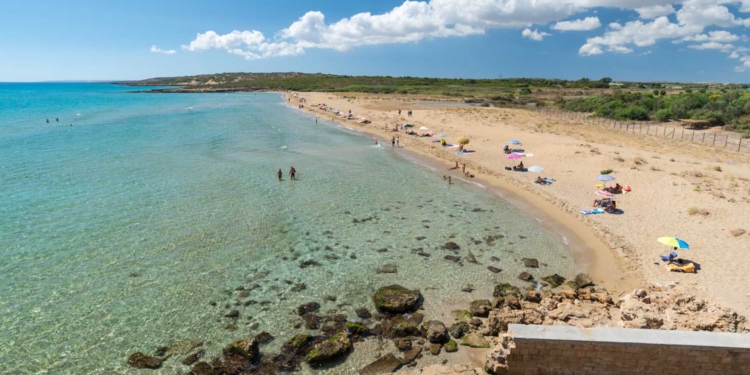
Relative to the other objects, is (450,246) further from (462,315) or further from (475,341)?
(475,341)

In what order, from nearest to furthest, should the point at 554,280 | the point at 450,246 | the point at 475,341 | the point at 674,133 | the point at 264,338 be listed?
the point at 475,341
the point at 264,338
the point at 554,280
the point at 450,246
the point at 674,133

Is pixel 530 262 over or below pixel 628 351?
below

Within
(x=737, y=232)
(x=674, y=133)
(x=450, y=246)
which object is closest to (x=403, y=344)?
(x=450, y=246)

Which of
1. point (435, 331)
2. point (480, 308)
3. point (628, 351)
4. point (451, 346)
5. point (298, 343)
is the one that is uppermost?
point (628, 351)

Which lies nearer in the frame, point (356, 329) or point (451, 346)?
point (451, 346)

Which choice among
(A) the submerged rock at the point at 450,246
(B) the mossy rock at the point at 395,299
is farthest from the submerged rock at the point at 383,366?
(A) the submerged rock at the point at 450,246

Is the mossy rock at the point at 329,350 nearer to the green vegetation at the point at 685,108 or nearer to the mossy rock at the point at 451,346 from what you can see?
the mossy rock at the point at 451,346

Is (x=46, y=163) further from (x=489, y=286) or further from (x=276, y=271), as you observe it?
(x=489, y=286)

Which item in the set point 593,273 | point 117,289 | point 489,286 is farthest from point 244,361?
point 593,273

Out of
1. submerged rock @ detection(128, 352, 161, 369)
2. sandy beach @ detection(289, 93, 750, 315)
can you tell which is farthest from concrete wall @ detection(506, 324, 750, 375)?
submerged rock @ detection(128, 352, 161, 369)
